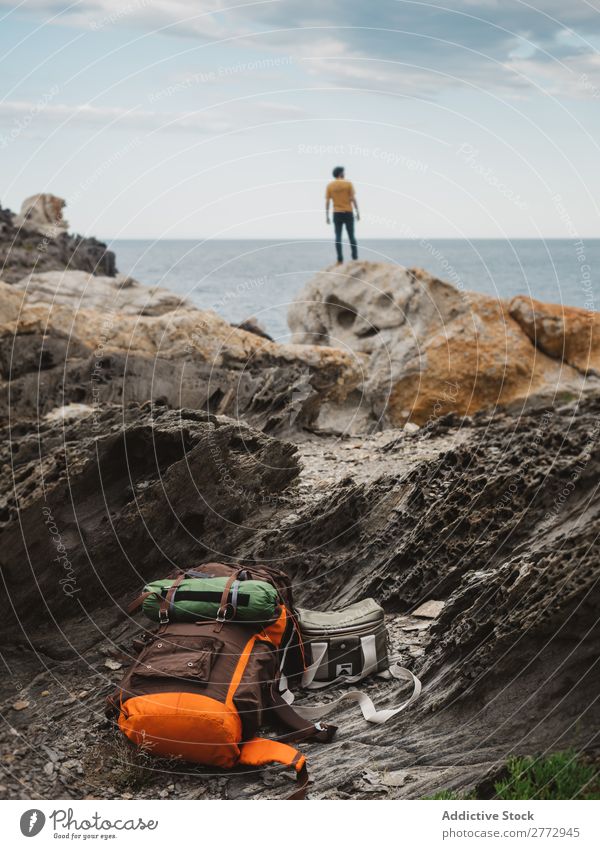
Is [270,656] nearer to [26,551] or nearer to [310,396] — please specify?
[26,551]

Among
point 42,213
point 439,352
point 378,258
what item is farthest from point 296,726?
point 378,258

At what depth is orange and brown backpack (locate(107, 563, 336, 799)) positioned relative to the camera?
19.3 feet

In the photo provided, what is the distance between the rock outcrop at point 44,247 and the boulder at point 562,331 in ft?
44.6

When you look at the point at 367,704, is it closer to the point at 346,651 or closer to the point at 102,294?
the point at 346,651

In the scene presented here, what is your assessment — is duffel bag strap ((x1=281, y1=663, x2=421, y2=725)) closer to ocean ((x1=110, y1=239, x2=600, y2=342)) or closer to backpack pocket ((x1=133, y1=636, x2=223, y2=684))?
backpack pocket ((x1=133, y1=636, x2=223, y2=684))

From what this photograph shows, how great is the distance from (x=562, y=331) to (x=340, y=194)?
4800 millimetres

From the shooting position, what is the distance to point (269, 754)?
19.3 ft

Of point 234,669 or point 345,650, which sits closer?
point 234,669

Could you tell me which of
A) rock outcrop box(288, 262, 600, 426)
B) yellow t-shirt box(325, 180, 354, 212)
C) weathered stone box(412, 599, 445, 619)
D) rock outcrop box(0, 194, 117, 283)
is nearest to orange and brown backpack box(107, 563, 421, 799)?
weathered stone box(412, 599, 445, 619)

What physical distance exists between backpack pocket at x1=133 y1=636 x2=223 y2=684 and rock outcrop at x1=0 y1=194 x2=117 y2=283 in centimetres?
2116

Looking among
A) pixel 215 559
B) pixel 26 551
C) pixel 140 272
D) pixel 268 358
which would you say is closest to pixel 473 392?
pixel 268 358

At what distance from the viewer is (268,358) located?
15.0 metres

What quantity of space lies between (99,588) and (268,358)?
7.77m
